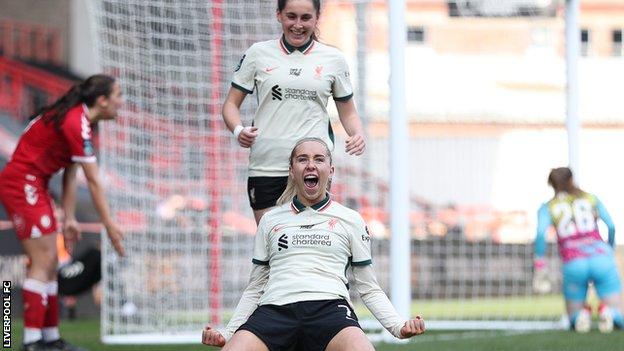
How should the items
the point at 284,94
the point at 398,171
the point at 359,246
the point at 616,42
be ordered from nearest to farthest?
the point at 359,246 → the point at 284,94 → the point at 398,171 → the point at 616,42

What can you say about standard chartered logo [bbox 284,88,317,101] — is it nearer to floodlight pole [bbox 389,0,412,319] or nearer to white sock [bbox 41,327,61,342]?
white sock [bbox 41,327,61,342]

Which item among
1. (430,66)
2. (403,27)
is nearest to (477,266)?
(403,27)

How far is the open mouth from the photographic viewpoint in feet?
19.1

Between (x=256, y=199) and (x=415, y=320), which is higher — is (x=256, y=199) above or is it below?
above

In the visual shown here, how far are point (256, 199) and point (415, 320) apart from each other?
161 cm

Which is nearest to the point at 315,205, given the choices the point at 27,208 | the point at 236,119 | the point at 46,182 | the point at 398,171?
the point at 236,119

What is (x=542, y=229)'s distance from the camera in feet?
39.1

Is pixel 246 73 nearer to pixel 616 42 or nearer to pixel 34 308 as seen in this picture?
pixel 34 308

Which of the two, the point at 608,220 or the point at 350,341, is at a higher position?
the point at 608,220

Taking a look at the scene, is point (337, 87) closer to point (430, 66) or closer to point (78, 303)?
point (78, 303)

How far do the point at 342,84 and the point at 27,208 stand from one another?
2.37 meters

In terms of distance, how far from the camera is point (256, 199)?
671cm

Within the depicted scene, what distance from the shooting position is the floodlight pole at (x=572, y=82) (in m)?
12.5

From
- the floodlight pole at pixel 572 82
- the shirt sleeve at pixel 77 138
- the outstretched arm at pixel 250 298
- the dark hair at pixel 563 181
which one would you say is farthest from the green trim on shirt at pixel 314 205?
the floodlight pole at pixel 572 82
